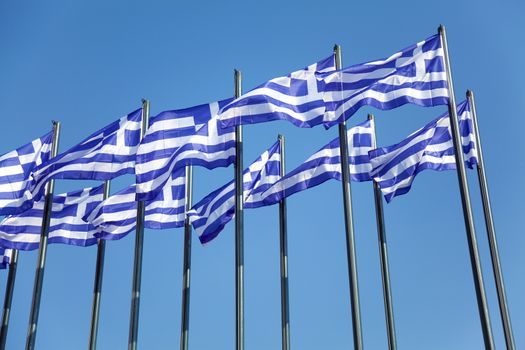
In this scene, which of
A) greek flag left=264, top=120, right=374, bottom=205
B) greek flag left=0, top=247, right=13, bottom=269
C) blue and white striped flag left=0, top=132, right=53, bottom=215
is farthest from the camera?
greek flag left=0, top=247, right=13, bottom=269

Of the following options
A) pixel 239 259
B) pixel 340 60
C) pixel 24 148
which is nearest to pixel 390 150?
pixel 340 60

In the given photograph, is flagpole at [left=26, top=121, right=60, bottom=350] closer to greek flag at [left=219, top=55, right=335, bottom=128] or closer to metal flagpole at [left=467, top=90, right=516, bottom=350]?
greek flag at [left=219, top=55, right=335, bottom=128]

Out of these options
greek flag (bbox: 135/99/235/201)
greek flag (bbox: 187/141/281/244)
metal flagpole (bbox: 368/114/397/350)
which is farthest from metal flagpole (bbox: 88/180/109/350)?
metal flagpole (bbox: 368/114/397/350)

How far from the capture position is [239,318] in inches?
757

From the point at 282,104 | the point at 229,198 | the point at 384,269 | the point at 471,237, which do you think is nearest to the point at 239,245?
the point at 282,104

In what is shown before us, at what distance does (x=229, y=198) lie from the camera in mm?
24266

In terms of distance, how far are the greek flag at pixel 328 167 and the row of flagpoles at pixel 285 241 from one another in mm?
302

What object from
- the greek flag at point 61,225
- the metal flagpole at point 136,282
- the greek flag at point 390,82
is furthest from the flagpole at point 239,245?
the greek flag at point 61,225

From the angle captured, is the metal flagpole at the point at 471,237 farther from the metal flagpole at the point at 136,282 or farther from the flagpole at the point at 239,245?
the metal flagpole at the point at 136,282

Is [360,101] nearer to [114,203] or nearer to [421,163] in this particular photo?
[421,163]

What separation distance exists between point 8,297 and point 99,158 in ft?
18.4

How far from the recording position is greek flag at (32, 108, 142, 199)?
79.3 feet

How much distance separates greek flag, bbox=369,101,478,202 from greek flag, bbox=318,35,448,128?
3.13 meters

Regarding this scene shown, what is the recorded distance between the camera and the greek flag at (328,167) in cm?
2389
